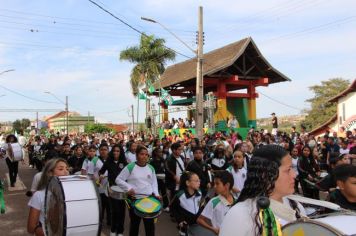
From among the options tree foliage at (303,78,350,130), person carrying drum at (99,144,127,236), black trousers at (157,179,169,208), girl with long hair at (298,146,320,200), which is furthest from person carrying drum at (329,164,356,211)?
tree foliage at (303,78,350,130)

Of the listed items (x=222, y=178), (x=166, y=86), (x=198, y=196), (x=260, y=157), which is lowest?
(x=198, y=196)

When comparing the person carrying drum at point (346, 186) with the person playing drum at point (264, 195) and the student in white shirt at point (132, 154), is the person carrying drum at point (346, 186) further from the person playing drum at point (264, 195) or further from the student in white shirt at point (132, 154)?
the student in white shirt at point (132, 154)

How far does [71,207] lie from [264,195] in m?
2.34

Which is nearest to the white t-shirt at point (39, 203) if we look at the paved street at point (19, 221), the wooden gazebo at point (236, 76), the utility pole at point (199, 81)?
the paved street at point (19, 221)

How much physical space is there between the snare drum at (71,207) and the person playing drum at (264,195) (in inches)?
88.0

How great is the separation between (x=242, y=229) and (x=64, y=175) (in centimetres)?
289

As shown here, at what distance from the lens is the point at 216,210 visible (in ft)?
15.1

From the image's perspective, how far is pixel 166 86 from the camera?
1254 inches

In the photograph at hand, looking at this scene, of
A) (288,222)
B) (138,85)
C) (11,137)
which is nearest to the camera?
(288,222)

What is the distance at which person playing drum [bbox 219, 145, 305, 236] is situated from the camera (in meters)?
1.93

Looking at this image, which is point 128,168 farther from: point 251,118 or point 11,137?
point 251,118

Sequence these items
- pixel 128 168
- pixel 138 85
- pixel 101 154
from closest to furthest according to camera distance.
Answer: pixel 128 168 < pixel 101 154 < pixel 138 85

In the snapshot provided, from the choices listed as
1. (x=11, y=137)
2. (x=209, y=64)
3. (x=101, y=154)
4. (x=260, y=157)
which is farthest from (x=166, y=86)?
(x=260, y=157)

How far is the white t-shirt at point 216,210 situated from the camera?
4555mm
